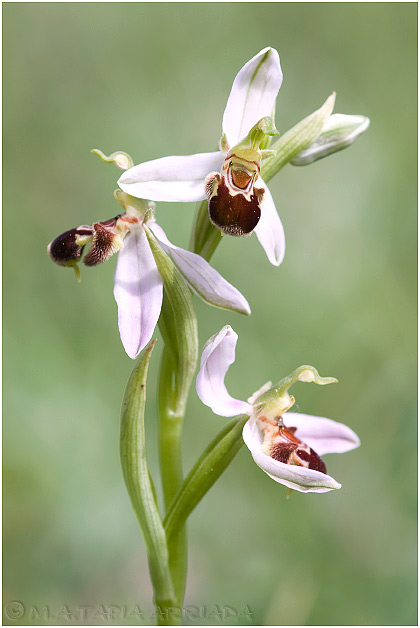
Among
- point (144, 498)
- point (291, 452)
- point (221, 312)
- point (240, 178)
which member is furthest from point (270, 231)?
point (221, 312)

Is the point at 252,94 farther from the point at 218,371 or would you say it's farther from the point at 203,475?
the point at 203,475

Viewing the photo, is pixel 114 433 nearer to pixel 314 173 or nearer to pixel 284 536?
pixel 284 536

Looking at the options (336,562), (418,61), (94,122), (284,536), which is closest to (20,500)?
(284,536)

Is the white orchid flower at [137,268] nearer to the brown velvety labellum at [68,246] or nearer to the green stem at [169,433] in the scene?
the brown velvety labellum at [68,246]

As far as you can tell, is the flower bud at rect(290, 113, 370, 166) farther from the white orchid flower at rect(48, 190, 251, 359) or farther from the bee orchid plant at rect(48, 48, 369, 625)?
the white orchid flower at rect(48, 190, 251, 359)

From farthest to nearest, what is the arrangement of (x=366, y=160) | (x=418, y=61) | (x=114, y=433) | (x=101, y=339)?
(x=418, y=61), (x=366, y=160), (x=101, y=339), (x=114, y=433)
